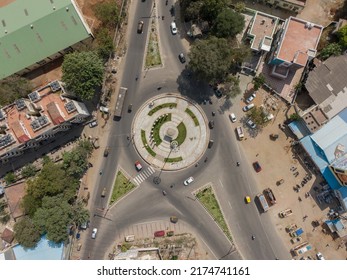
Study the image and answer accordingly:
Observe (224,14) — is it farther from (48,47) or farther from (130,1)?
(48,47)

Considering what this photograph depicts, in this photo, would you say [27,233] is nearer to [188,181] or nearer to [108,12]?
[188,181]

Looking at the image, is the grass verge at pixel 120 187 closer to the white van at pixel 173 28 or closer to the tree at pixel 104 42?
the tree at pixel 104 42

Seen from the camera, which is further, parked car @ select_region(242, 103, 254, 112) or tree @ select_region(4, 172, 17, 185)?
parked car @ select_region(242, 103, 254, 112)

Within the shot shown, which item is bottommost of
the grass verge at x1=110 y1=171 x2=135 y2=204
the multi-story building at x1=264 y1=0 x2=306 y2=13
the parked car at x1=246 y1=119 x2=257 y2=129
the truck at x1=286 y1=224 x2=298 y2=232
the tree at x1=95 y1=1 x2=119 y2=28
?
the truck at x1=286 y1=224 x2=298 y2=232

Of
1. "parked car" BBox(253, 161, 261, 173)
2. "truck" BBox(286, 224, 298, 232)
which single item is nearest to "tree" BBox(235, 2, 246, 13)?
"parked car" BBox(253, 161, 261, 173)

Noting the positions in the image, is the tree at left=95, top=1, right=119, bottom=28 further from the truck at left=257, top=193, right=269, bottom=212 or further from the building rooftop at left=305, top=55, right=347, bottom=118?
the truck at left=257, top=193, right=269, bottom=212

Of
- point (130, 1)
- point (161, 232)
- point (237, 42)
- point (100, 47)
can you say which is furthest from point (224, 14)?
point (161, 232)
